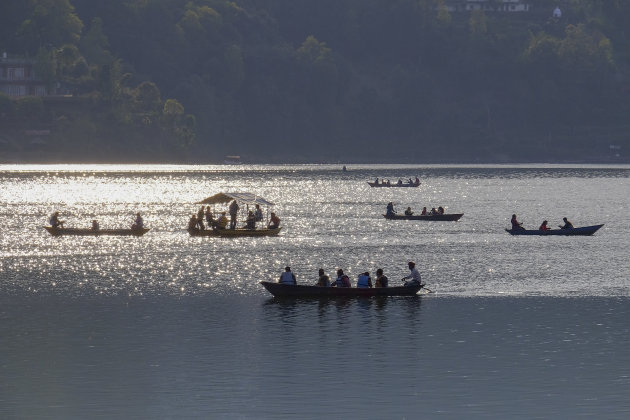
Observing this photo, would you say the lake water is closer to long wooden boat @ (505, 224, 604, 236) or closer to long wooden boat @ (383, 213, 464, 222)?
long wooden boat @ (505, 224, 604, 236)

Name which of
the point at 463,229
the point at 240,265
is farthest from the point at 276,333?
the point at 463,229

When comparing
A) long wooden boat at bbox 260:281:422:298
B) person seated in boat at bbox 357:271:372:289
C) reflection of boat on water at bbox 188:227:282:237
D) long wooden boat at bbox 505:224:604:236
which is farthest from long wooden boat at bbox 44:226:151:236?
person seated in boat at bbox 357:271:372:289

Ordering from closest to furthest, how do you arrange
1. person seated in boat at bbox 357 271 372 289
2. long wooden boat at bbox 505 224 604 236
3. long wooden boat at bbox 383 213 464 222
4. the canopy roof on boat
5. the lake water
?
the lake water, person seated in boat at bbox 357 271 372 289, the canopy roof on boat, long wooden boat at bbox 505 224 604 236, long wooden boat at bbox 383 213 464 222

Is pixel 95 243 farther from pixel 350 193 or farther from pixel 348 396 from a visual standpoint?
pixel 350 193

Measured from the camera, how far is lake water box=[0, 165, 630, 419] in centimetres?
4725

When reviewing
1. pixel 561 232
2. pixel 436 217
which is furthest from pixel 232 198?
pixel 436 217

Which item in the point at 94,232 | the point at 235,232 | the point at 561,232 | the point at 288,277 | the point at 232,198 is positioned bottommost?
the point at 288,277

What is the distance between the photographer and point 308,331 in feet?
198

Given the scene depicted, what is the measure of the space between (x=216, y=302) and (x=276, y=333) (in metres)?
10.6

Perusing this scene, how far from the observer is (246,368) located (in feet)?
172

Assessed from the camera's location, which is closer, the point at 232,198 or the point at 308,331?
the point at 308,331

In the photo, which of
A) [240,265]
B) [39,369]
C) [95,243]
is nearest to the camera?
[39,369]

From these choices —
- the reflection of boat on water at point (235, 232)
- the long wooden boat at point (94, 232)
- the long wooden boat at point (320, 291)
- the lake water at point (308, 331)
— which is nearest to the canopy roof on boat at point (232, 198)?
the reflection of boat on water at point (235, 232)

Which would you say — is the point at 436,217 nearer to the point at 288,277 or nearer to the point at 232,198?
the point at 232,198
